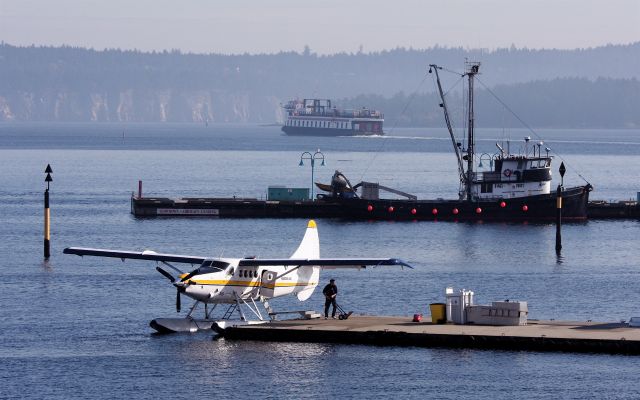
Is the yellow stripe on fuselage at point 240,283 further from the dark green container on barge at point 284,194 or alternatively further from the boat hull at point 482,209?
the dark green container on barge at point 284,194

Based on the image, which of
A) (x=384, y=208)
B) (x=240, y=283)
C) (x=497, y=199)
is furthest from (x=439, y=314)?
(x=384, y=208)

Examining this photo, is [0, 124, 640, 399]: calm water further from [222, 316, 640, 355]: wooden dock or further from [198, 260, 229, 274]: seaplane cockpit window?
[198, 260, 229, 274]: seaplane cockpit window

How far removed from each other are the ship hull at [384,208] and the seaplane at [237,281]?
170ft

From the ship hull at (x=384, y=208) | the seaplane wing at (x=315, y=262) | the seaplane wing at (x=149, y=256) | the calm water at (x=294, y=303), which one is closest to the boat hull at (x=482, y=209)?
the ship hull at (x=384, y=208)

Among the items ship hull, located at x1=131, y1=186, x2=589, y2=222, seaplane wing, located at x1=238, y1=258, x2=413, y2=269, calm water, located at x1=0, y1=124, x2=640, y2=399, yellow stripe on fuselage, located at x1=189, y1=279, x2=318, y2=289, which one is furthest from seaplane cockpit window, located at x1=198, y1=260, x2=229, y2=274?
ship hull, located at x1=131, y1=186, x2=589, y2=222

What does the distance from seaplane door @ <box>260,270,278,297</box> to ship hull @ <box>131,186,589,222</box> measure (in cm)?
5444

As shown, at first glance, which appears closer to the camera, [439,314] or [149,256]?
[439,314]

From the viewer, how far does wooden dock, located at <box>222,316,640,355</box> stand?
157ft

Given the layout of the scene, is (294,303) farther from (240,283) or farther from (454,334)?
(454,334)

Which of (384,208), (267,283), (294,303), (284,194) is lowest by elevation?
(294,303)

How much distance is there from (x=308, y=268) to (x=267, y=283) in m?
2.62

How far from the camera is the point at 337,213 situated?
109875 mm

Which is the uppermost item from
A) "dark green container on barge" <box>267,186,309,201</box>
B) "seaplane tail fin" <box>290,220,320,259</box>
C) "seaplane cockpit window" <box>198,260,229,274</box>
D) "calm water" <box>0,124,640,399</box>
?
"dark green container on barge" <box>267,186,309,201</box>

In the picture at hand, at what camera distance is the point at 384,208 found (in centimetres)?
10869
